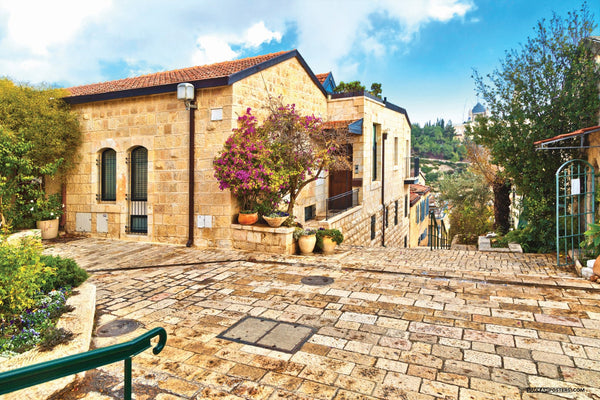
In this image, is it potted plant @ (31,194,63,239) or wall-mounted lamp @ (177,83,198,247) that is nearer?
wall-mounted lamp @ (177,83,198,247)

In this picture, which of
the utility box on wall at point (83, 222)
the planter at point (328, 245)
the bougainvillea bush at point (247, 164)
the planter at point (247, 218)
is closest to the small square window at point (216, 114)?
the bougainvillea bush at point (247, 164)

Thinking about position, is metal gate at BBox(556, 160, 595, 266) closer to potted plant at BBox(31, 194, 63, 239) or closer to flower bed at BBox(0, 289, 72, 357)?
flower bed at BBox(0, 289, 72, 357)

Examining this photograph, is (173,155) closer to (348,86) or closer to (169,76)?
(169,76)

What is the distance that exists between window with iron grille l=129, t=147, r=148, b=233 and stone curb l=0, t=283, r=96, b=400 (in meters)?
5.28

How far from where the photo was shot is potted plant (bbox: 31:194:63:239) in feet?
33.6

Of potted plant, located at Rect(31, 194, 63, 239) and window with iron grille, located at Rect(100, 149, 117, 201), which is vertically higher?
window with iron grille, located at Rect(100, 149, 117, 201)

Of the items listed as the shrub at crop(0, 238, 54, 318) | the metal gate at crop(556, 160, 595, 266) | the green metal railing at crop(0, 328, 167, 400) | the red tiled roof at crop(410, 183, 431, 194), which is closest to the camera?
the green metal railing at crop(0, 328, 167, 400)

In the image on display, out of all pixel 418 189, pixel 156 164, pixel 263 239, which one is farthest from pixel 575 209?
pixel 418 189

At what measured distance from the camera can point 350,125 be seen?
12641 mm

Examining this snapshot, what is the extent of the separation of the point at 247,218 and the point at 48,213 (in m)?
5.86

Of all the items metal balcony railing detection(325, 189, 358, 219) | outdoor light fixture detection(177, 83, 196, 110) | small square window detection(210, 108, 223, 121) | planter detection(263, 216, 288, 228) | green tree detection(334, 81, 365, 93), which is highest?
green tree detection(334, 81, 365, 93)

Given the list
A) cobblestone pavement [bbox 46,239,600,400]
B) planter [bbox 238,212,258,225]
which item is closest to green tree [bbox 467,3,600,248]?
cobblestone pavement [bbox 46,239,600,400]

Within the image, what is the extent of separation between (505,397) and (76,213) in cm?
1122

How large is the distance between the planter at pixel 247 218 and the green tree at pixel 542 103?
7.42 metres
